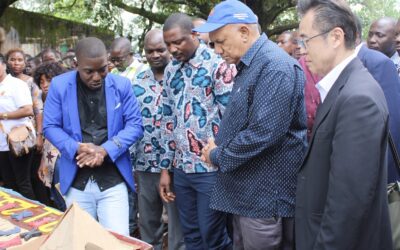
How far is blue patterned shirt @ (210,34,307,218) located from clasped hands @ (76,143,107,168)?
2.56 ft

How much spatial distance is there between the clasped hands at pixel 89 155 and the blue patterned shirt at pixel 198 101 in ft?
2.01

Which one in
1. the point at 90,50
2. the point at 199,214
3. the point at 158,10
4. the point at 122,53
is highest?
the point at 158,10

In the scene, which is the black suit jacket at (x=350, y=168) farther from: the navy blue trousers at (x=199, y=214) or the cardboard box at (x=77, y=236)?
the navy blue trousers at (x=199, y=214)

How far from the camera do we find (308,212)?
70.8 inches

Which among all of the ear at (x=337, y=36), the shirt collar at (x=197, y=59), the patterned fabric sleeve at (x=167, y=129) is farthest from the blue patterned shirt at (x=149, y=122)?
the ear at (x=337, y=36)

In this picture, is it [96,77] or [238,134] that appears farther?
[96,77]

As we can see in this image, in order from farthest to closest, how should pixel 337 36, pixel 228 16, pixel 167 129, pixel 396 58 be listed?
pixel 396 58
pixel 167 129
pixel 228 16
pixel 337 36

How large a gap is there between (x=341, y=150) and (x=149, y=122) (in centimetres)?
220

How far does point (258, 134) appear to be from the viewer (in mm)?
2217

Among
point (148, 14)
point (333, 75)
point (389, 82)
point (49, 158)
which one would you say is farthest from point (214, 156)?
point (148, 14)

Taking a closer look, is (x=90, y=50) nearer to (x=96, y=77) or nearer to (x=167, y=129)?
(x=96, y=77)

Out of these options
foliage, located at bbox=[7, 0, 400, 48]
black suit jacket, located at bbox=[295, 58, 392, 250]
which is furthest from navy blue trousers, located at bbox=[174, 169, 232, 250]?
foliage, located at bbox=[7, 0, 400, 48]

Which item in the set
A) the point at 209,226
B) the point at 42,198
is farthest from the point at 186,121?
the point at 42,198

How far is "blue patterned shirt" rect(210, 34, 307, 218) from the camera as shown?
2213 millimetres
